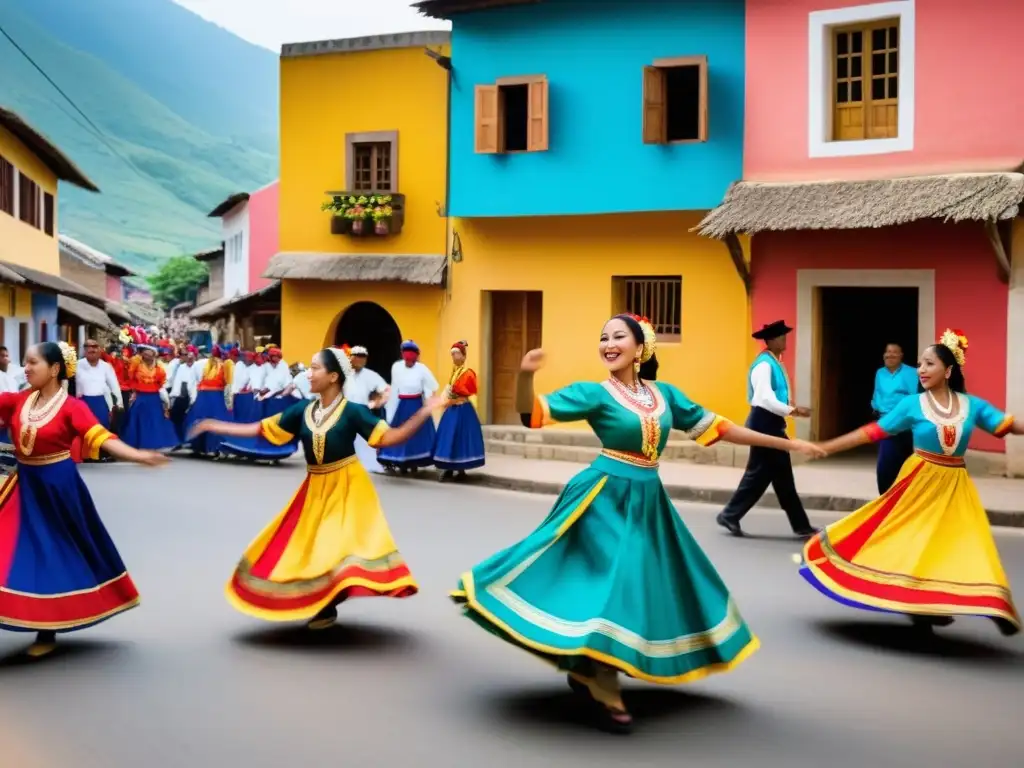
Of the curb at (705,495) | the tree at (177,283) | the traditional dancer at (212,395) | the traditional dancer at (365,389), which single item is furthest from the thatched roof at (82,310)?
the tree at (177,283)

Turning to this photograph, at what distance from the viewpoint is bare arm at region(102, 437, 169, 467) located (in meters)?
7.24

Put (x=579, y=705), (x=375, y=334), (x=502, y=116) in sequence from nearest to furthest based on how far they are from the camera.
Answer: (x=579, y=705) → (x=502, y=116) → (x=375, y=334)

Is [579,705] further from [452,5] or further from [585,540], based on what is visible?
[452,5]

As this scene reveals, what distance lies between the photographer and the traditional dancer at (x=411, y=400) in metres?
17.5

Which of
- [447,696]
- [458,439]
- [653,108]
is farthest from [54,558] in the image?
[653,108]

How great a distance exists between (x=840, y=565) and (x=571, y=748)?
10.0ft

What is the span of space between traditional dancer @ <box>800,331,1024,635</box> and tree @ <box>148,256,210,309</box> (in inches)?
3462

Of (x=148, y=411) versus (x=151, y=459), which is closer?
(x=151, y=459)

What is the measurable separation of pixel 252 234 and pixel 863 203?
106ft

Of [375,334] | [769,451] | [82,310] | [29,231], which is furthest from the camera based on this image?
[82,310]

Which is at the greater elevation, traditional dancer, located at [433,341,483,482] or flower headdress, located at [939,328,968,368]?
flower headdress, located at [939,328,968,368]

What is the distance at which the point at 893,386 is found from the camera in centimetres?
1422

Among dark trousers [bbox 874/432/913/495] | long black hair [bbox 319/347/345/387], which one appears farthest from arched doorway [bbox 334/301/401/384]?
long black hair [bbox 319/347/345/387]

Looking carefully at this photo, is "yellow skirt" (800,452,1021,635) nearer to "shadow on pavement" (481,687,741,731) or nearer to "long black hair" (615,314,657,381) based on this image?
"shadow on pavement" (481,687,741,731)
